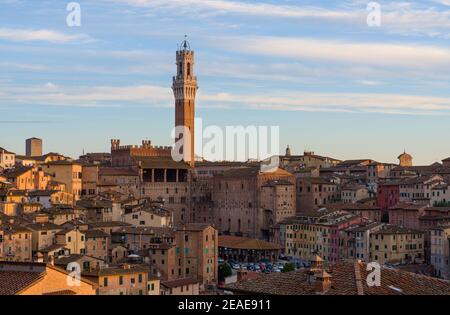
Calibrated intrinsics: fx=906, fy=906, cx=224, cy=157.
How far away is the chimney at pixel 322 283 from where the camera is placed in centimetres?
1237

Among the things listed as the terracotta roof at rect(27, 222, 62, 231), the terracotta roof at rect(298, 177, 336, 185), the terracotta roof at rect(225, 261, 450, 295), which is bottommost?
the terracotta roof at rect(27, 222, 62, 231)

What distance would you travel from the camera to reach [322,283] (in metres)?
12.4

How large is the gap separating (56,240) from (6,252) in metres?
3.10

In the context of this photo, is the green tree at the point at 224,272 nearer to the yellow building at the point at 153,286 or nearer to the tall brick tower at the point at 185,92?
the yellow building at the point at 153,286

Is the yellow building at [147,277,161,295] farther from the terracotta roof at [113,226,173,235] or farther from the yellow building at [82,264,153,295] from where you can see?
the terracotta roof at [113,226,173,235]

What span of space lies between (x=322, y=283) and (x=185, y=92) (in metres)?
55.5

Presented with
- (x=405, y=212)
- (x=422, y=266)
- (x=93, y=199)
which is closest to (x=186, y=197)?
(x=93, y=199)

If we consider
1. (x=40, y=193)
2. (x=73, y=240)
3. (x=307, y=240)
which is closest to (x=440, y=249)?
(x=307, y=240)

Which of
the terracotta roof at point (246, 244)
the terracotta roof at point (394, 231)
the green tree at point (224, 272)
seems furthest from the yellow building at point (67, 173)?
the terracotta roof at point (394, 231)

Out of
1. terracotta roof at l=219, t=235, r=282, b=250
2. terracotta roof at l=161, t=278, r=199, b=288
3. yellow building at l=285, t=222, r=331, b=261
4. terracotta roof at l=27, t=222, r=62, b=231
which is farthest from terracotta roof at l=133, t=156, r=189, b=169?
terracotta roof at l=161, t=278, r=199, b=288

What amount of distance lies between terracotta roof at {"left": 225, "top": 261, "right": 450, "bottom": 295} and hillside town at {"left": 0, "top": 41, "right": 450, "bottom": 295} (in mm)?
31

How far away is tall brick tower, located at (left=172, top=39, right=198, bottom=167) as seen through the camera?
6725 cm

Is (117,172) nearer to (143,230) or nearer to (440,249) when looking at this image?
(143,230)

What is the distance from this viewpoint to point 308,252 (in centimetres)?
5012
